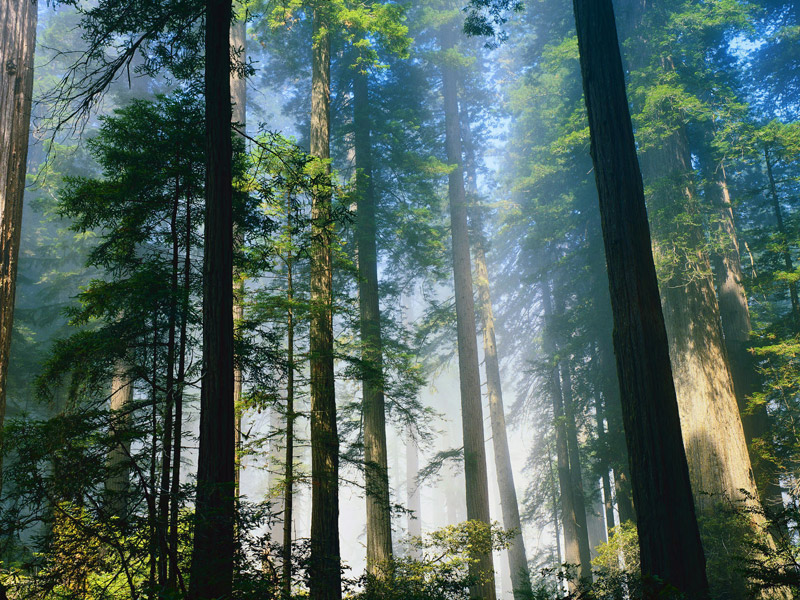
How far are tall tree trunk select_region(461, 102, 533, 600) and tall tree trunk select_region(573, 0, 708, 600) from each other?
1361 cm

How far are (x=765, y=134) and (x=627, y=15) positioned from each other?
5.64 meters

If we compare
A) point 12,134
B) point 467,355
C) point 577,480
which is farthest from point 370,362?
point 577,480

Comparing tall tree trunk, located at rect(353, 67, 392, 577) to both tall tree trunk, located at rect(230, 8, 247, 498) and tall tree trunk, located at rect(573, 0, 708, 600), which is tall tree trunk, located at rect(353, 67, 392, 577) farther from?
tall tree trunk, located at rect(573, 0, 708, 600)

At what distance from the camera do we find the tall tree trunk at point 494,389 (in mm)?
18219

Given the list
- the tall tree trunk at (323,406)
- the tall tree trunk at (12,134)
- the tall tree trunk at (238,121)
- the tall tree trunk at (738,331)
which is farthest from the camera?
the tall tree trunk at (738,331)

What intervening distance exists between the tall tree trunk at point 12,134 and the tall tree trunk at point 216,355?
2.67 meters

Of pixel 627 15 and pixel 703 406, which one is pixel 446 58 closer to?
pixel 627 15

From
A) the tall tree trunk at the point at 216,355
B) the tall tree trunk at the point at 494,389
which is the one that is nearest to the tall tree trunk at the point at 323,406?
the tall tree trunk at the point at 216,355

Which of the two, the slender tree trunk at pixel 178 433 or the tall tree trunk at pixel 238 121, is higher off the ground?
the tall tree trunk at pixel 238 121

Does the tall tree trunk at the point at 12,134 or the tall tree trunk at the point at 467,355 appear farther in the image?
the tall tree trunk at the point at 467,355

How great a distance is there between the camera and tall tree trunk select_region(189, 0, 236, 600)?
160 inches

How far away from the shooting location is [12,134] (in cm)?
620

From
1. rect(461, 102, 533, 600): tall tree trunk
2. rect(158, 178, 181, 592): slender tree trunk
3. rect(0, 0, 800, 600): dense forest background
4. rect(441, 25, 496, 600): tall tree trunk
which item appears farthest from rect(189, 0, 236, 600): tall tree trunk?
rect(461, 102, 533, 600): tall tree trunk

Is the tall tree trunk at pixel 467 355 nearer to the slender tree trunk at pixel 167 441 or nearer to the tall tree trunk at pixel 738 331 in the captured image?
the tall tree trunk at pixel 738 331
